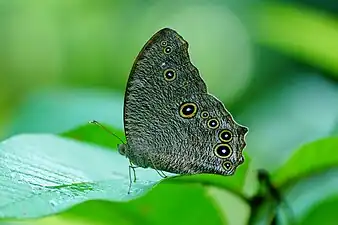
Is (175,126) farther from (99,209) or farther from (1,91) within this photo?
(1,91)

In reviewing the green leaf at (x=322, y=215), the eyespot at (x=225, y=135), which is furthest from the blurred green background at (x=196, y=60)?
the eyespot at (x=225, y=135)

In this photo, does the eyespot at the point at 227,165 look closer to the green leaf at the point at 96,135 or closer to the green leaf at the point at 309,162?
the green leaf at the point at 309,162

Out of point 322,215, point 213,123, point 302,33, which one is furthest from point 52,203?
point 302,33

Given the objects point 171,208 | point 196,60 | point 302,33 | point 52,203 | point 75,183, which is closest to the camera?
point 52,203

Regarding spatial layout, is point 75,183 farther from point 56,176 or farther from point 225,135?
point 225,135

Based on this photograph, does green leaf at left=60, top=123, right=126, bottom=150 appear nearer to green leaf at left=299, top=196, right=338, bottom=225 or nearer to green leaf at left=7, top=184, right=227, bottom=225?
green leaf at left=7, top=184, right=227, bottom=225

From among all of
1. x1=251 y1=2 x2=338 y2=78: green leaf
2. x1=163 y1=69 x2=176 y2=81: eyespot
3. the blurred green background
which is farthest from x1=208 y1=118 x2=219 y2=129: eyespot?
x1=251 y1=2 x2=338 y2=78: green leaf
